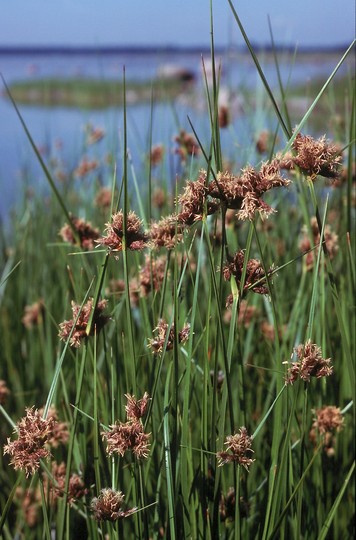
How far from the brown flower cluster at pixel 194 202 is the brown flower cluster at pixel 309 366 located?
20cm

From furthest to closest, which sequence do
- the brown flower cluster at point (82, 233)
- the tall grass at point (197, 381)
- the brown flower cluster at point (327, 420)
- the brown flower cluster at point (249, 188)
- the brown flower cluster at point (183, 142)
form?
the brown flower cluster at point (183, 142), the brown flower cluster at point (82, 233), the brown flower cluster at point (327, 420), the tall grass at point (197, 381), the brown flower cluster at point (249, 188)

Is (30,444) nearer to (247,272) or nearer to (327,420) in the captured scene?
(247,272)

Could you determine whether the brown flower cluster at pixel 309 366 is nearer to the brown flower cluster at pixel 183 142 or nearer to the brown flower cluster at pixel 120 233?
the brown flower cluster at pixel 120 233

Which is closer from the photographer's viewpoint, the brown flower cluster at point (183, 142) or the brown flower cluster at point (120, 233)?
the brown flower cluster at point (120, 233)

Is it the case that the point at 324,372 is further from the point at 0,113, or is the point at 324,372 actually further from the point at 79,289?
the point at 0,113

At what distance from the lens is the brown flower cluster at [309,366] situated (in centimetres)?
93

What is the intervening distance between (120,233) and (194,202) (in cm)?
11

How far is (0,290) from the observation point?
102 inches

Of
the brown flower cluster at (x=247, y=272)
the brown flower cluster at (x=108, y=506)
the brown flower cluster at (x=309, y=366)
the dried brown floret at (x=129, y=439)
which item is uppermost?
the brown flower cluster at (x=247, y=272)

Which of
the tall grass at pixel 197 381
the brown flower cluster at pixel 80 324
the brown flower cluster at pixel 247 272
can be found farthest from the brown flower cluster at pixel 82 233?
the brown flower cluster at pixel 247 272

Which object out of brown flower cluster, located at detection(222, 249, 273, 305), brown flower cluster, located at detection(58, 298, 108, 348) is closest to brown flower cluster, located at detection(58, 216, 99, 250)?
brown flower cluster, located at detection(58, 298, 108, 348)

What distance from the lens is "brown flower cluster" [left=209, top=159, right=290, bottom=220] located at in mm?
875

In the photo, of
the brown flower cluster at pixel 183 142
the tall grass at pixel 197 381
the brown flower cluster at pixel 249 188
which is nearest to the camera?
the brown flower cluster at pixel 249 188

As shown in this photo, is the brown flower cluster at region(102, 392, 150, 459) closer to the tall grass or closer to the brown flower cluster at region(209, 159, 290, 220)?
the tall grass
